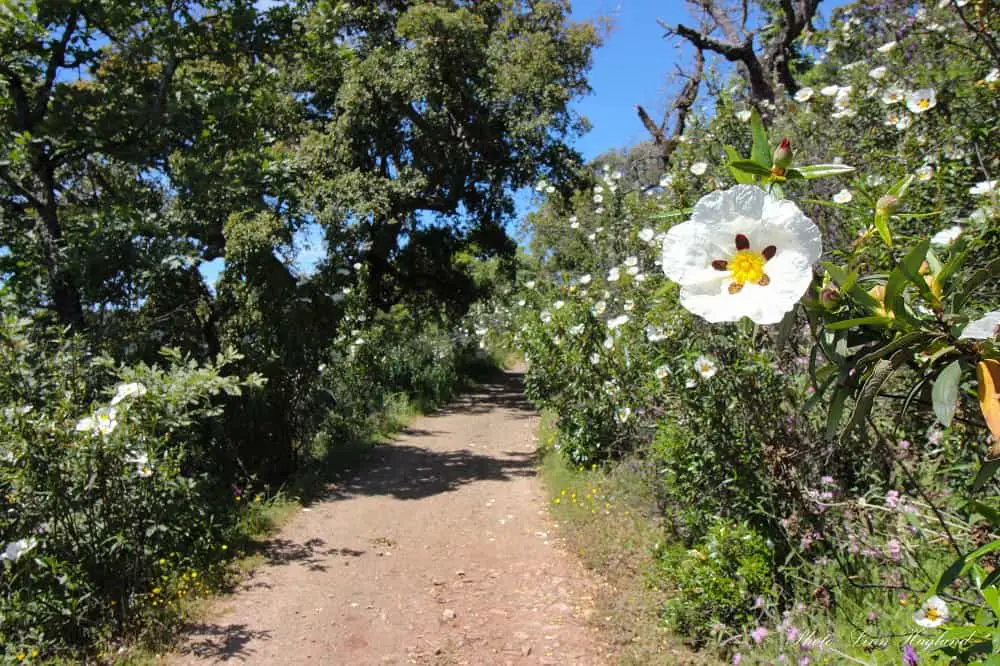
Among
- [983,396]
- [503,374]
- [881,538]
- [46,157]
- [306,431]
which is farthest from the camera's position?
[503,374]

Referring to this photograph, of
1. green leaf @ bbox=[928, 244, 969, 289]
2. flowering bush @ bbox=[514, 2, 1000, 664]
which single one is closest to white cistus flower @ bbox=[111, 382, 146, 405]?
flowering bush @ bbox=[514, 2, 1000, 664]

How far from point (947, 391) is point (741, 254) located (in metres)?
0.31

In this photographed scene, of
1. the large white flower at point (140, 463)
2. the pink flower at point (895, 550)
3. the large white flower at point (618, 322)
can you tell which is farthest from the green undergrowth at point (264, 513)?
the pink flower at point (895, 550)

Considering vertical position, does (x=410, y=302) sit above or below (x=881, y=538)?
above

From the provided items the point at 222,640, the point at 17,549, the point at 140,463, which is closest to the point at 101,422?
the point at 140,463

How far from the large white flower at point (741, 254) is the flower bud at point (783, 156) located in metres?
0.07

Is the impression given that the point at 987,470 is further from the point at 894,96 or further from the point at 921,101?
the point at 894,96

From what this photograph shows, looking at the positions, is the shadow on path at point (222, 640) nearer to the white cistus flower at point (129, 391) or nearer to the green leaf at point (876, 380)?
the white cistus flower at point (129, 391)

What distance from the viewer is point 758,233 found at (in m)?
0.88

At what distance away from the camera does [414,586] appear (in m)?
5.08

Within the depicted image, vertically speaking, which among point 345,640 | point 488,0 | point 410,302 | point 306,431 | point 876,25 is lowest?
point 345,640

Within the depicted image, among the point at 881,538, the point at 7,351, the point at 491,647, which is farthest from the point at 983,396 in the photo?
the point at 7,351

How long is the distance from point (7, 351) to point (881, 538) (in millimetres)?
5034

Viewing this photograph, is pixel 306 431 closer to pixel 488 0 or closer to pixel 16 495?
pixel 16 495
